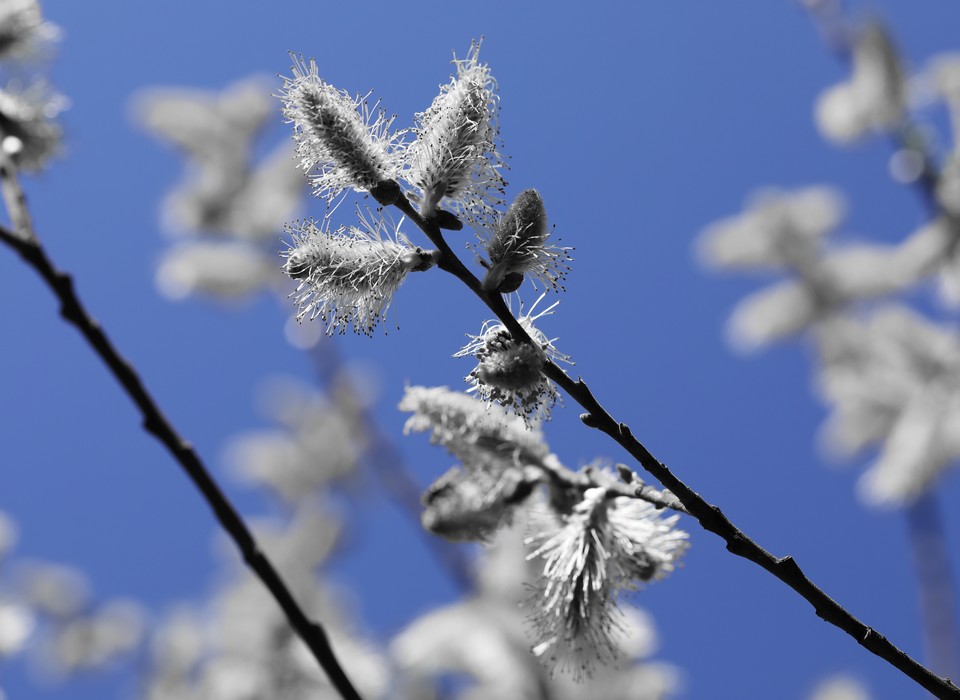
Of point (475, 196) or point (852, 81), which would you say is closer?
point (475, 196)

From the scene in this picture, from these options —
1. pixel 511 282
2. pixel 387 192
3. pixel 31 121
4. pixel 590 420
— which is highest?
pixel 31 121

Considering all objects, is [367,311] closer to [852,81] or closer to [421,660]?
[421,660]

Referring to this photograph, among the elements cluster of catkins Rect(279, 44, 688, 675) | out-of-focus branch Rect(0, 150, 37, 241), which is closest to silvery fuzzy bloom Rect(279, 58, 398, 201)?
cluster of catkins Rect(279, 44, 688, 675)

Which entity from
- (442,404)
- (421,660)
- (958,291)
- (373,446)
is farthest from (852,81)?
(442,404)

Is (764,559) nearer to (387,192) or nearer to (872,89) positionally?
(387,192)

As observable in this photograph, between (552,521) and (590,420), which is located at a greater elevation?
(552,521)

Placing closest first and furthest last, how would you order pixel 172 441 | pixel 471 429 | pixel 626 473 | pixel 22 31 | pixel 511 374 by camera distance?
pixel 172 441 → pixel 511 374 → pixel 626 473 → pixel 471 429 → pixel 22 31

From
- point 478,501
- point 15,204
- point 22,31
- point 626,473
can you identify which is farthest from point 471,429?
point 22,31
